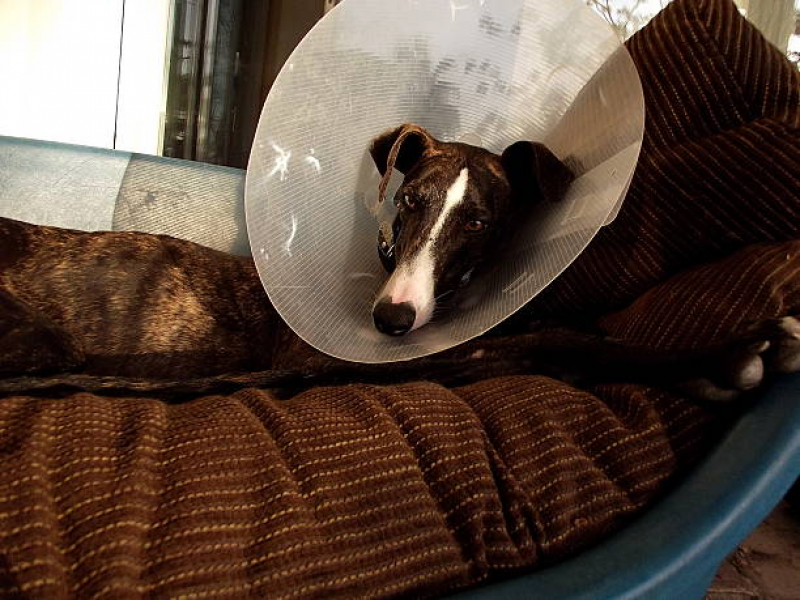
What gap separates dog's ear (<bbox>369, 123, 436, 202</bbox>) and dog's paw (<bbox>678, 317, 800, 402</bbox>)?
753 mm

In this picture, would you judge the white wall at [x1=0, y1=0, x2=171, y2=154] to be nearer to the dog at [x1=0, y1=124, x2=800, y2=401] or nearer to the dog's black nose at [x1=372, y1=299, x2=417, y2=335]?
the dog at [x1=0, y1=124, x2=800, y2=401]

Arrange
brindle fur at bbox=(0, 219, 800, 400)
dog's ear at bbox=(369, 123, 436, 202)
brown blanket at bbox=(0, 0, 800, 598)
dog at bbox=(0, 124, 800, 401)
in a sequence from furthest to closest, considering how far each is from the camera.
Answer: dog's ear at bbox=(369, 123, 436, 202), brindle fur at bbox=(0, 219, 800, 400), dog at bbox=(0, 124, 800, 401), brown blanket at bbox=(0, 0, 800, 598)

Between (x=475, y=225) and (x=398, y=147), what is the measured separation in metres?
0.23

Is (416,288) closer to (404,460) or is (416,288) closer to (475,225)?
(475,225)

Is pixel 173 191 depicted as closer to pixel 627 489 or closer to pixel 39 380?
pixel 39 380

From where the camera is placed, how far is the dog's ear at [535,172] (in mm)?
1463

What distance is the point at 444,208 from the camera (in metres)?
1.54

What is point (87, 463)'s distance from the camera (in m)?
0.80

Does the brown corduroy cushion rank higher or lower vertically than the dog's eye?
higher

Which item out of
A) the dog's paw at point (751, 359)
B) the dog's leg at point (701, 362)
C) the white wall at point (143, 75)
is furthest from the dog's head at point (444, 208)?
the white wall at point (143, 75)

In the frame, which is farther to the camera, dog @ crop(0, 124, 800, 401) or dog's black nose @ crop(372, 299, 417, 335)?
dog's black nose @ crop(372, 299, 417, 335)

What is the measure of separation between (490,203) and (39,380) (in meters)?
0.93

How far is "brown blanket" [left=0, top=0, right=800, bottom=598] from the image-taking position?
2.46 ft

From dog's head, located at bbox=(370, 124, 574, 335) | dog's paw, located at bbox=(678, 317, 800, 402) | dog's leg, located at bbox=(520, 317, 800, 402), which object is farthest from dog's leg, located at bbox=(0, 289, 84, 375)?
dog's paw, located at bbox=(678, 317, 800, 402)
